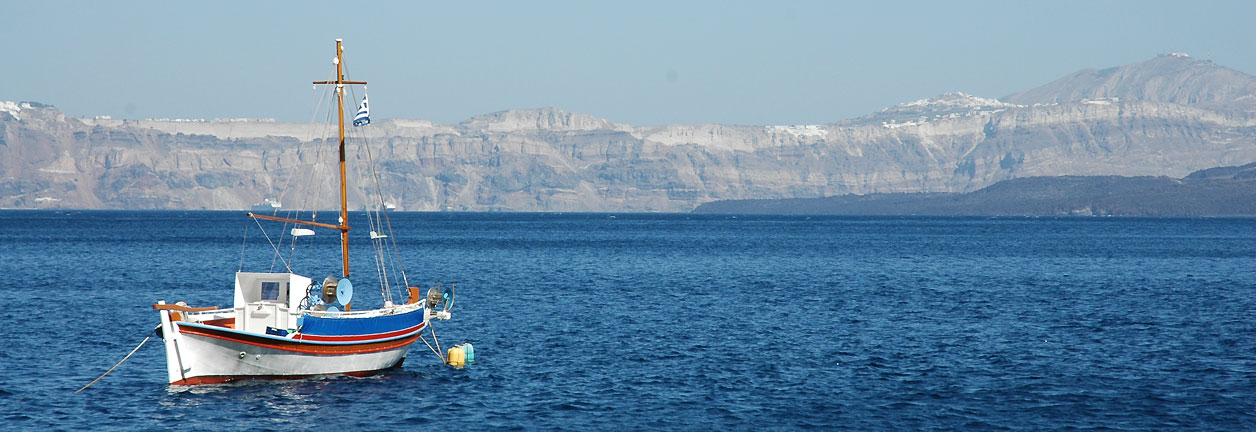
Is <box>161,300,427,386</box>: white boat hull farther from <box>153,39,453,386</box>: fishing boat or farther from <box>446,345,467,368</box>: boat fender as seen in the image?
<box>446,345,467,368</box>: boat fender

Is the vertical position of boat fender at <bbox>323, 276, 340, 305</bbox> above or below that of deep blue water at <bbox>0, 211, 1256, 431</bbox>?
above

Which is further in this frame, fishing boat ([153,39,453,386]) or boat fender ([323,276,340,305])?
boat fender ([323,276,340,305])

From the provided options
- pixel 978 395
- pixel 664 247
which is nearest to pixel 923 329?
pixel 978 395

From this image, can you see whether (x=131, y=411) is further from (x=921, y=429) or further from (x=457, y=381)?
(x=921, y=429)

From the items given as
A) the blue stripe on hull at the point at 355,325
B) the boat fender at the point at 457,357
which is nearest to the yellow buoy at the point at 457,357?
the boat fender at the point at 457,357

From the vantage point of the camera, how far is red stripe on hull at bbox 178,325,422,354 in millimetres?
37875

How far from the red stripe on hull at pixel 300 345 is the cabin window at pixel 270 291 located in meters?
2.14

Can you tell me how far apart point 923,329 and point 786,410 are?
22252 millimetres

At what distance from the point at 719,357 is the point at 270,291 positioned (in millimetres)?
17083

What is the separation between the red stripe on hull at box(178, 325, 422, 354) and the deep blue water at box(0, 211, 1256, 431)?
1.09m

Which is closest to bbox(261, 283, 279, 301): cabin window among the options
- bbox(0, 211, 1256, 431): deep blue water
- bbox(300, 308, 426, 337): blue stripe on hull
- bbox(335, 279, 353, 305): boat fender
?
bbox(335, 279, 353, 305): boat fender

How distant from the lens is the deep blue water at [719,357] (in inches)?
1420

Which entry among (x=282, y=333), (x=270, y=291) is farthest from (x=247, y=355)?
(x=270, y=291)

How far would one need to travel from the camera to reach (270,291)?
40.8 meters
